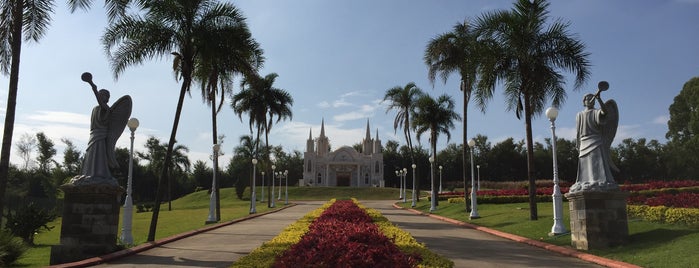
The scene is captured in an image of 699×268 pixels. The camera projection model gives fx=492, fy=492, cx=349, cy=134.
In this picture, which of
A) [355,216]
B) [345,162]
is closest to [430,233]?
[355,216]

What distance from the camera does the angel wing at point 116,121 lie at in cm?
1097

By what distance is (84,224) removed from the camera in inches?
401

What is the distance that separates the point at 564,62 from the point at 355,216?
333 inches

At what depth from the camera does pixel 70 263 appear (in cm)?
950

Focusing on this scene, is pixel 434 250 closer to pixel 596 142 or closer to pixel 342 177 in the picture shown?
pixel 596 142

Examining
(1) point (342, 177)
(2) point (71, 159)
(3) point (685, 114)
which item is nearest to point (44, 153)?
(2) point (71, 159)

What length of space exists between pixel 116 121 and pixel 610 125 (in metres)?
11.2

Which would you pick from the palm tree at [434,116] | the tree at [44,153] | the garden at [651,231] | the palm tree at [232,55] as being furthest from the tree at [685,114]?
the tree at [44,153]

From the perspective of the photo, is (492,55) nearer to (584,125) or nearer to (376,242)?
(584,125)

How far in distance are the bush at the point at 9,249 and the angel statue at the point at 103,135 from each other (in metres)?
1.72

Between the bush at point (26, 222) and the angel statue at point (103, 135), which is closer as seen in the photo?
the angel statue at point (103, 135)

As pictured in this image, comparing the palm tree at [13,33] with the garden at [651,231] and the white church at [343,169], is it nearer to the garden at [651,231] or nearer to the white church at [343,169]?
the garden at [651,231]

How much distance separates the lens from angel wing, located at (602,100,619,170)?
11008 mm

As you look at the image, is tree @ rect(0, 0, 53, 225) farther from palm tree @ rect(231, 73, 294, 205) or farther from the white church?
the white church
